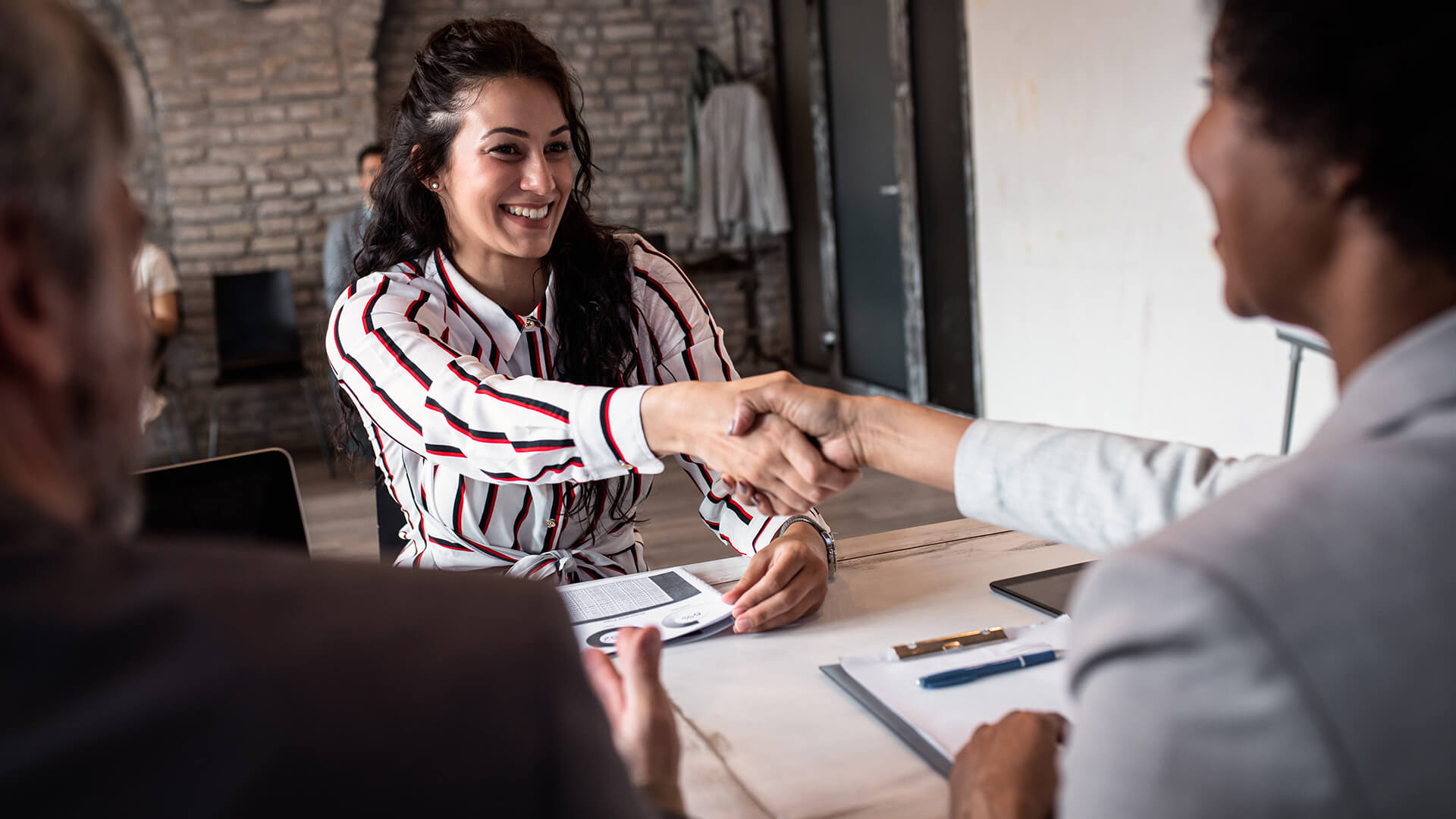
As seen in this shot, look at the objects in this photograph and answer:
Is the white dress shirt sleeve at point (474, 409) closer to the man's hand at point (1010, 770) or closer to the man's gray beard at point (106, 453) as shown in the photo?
the man's hand at point (1010, 770)

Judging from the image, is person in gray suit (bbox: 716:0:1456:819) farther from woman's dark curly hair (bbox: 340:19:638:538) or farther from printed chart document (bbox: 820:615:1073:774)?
woman's dark curly hair (bbox: 340:19:638:538)

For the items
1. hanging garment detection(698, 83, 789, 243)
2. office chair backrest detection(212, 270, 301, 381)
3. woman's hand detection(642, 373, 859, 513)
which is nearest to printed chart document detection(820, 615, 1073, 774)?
woman's hand detection(642, 373, 859, 513)

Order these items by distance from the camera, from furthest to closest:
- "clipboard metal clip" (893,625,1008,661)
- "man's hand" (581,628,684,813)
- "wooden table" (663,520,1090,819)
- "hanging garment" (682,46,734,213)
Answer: "hanging garment" (682,46,734,213)
"clipboard metal clip" (893,625,1008,661)
"wooden table" (663,520,1090,819)
"man's hand" (581,628,684,813)

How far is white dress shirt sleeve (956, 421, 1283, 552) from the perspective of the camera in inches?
36.2

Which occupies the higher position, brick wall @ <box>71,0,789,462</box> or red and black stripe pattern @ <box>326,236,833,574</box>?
brick wall @ <box>71,0,789,462</box>

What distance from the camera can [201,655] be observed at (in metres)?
0.36

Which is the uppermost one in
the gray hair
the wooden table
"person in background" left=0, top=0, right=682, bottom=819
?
the gray hair

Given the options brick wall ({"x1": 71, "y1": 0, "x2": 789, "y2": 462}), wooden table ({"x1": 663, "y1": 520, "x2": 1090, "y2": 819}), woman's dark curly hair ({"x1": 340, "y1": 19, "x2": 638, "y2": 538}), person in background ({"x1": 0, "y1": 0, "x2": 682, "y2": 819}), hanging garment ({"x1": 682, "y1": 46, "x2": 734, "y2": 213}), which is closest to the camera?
person in background ({"x1": 0, "y1": 0, "x2": 682, "y2": 819})

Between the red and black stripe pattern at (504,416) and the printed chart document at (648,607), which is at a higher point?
the red and black stripe pattern at (504,416)

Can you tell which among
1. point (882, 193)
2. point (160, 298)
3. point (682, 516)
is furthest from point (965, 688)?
point (160, 298)

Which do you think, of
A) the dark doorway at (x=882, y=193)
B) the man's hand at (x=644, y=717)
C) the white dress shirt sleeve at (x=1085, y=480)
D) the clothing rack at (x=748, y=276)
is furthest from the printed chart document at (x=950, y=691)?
the clothing rack at (x=748, y=276)

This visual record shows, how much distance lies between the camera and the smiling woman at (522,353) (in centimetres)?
135

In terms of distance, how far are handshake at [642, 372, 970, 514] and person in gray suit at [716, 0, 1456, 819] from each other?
0.72m

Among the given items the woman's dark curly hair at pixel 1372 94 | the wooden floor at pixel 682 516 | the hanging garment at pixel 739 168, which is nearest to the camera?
Answer: the woman's dark curly hair at pixel 1372 94
